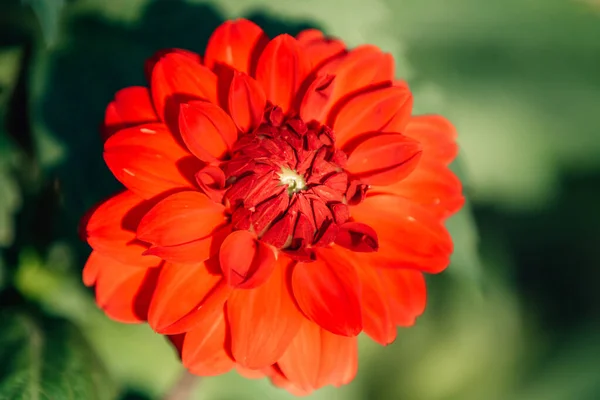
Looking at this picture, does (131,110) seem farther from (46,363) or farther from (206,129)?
(46,363)

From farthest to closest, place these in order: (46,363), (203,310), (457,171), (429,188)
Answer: (457,171) < (46,363) < (429,188) < (203,310)

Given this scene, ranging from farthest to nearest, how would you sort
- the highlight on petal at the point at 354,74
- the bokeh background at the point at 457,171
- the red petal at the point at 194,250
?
the bokeh background at the point at 457,171
the highlight on petal at the point at 354,74
the red petal at the point at 194,250

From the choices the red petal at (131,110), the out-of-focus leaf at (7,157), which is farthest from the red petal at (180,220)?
the out-of-focus leaf at (7,157)

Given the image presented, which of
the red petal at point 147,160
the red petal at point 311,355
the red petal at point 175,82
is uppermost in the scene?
the red petal at point 175,82

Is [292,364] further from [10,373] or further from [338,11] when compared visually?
[338,11]

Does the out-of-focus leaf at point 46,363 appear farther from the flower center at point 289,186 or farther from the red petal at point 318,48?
the red petal at point 318,48

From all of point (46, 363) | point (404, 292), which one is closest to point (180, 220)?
point (404, 292)

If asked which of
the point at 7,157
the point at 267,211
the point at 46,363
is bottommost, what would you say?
the point at 46,363
